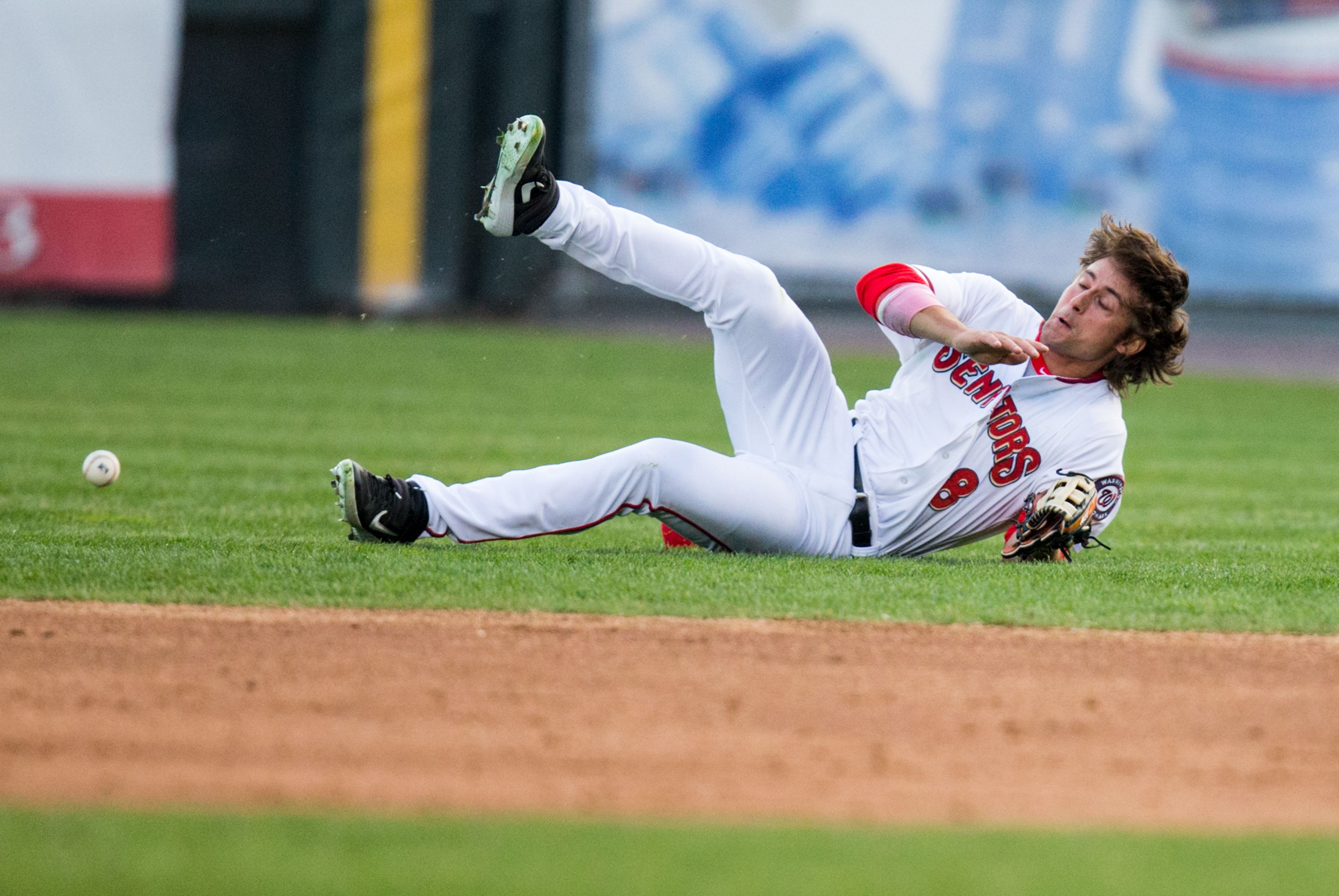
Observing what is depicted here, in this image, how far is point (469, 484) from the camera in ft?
14.1

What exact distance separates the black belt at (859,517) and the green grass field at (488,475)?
0.21 feet

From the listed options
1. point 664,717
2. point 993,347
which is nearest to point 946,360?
point 993,347

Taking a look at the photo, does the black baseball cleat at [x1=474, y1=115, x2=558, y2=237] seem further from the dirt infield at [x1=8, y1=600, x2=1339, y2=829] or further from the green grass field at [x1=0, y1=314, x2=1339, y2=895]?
the dirt infield at [x1=8, y1=600, x2=1339, y2=829]

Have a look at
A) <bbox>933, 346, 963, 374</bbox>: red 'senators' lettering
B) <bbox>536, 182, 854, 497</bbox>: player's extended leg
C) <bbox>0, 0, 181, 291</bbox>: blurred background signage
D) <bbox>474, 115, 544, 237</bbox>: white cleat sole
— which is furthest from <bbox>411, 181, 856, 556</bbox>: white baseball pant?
<bbox>0, 0, 181, 291</bbox>: blurred background signage

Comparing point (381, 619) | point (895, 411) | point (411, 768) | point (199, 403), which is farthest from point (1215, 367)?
point (411, 768)

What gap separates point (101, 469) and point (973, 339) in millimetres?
3700

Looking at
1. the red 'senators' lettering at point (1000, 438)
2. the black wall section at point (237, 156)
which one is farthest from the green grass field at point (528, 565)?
the black wall section at point (237, 156)

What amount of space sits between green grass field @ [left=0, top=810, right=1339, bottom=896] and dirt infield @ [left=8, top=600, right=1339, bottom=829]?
11cm

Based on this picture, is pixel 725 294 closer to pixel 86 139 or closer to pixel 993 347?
pixel 993 347

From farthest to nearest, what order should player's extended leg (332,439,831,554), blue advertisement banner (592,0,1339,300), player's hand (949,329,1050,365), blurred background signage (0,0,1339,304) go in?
blue advertisement banner (592,0,1339,300), blurred background signage (0,0,1339,304), player's extended leg (332,439,831,554), player's hand (949,329,1050,365)

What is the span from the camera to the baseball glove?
422 centimetres

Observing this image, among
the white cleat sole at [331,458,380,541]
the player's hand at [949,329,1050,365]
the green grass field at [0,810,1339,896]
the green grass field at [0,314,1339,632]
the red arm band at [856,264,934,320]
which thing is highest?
the red arm band at [856,264,934,320]

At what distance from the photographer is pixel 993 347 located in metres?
4.00

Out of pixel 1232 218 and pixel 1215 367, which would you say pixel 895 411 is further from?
pixel 1232 218
